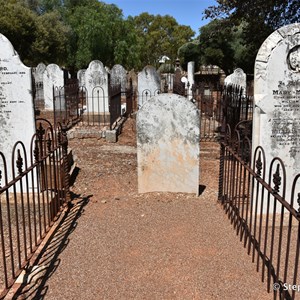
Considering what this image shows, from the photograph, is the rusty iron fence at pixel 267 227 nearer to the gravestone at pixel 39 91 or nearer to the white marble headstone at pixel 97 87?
the white marble headstone at pixel 97 87

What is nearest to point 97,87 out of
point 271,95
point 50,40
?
point 271,95

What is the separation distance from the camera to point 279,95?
4.31 meters

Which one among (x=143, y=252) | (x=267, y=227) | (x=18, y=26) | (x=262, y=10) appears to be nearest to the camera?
(x=267, y=227)

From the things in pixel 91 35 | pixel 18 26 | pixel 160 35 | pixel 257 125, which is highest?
pixel 160 35

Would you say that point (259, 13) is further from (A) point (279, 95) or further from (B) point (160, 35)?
(B) point (160, 35)

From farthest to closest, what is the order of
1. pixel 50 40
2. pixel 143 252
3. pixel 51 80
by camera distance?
pixel 50 40, pixel 51 80, pixel 143 252

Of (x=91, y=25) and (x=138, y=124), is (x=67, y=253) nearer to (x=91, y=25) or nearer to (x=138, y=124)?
(x=138, y=124)

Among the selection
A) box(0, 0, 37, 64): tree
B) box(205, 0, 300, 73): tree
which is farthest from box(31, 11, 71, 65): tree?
box(205, 0, 300, 73): tree

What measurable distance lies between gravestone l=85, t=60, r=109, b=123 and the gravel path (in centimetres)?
644

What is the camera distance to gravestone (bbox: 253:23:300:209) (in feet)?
13.8

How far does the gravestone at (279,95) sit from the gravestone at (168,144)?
1158 millimetres

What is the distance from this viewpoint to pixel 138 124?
536 centimetres

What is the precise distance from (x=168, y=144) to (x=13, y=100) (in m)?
2.35

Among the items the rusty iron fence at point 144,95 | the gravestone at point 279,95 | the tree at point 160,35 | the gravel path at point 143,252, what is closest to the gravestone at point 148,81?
the rusty iron fence at point 144,95
